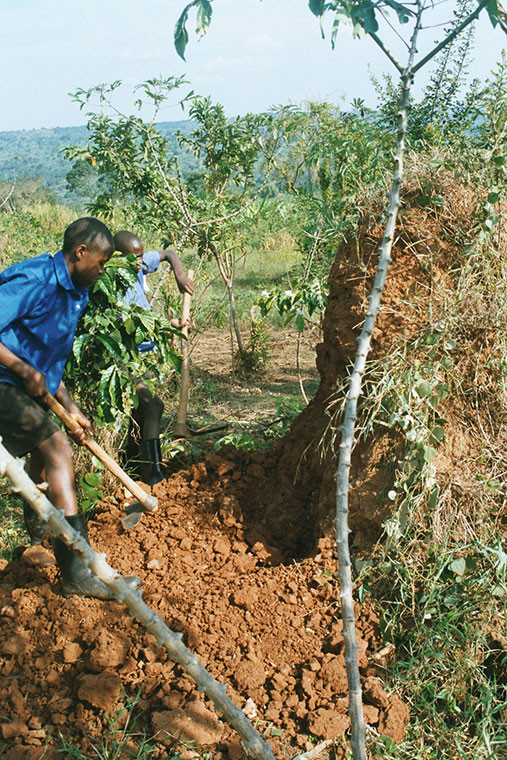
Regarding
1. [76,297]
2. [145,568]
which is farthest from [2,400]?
[145,568]

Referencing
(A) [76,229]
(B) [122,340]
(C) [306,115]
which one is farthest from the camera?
(C) [306,115]

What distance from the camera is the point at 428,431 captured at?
272 cm

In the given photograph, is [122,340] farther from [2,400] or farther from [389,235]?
[389,235]

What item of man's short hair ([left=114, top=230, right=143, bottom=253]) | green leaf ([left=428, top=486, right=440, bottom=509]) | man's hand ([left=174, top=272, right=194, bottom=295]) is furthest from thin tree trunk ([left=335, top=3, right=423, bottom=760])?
man's hand ([left=174, top=272, right=194, bottom=295])

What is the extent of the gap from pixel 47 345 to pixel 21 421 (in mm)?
389

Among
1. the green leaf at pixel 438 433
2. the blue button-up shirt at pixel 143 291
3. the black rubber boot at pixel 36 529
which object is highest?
the blue button-up shirt at pixel 143 291

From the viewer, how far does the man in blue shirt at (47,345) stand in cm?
282

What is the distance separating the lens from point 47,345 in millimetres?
3025

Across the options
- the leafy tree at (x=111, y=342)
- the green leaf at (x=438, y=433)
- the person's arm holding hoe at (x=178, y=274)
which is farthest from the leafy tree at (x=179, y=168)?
the green leaf at (x=438, y=433)

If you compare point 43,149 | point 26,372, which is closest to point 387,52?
point 26,372

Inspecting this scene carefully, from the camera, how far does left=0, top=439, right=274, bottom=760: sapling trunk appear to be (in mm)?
1408

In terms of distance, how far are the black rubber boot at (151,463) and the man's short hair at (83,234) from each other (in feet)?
5.26

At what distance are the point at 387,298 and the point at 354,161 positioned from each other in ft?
7.58

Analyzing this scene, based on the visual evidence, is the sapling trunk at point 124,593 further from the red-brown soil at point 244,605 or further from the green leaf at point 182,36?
the green leaf at point 182,36
